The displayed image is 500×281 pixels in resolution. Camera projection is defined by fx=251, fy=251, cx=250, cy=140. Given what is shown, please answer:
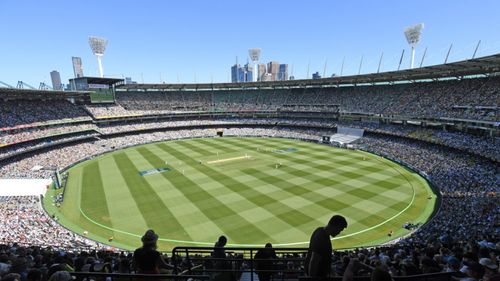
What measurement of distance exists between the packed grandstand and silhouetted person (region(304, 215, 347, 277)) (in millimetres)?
1978

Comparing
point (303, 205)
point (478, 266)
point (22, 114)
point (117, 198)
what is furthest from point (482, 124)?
point (22, 114)

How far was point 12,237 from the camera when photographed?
18812 mm

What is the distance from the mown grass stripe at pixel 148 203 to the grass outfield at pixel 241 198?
0.10 metres

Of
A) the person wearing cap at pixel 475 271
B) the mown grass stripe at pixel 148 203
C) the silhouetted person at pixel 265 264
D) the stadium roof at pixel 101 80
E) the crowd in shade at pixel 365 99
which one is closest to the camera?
the person wearing cap at pixel 475 271

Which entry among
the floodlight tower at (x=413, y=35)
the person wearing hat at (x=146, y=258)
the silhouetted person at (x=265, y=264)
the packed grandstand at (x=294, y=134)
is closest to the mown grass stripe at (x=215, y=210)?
the packed grandstand at (x=294, y=134)

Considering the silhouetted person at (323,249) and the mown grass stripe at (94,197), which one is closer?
the silhouetted person at (323,249)

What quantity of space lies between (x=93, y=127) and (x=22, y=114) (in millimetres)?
12451

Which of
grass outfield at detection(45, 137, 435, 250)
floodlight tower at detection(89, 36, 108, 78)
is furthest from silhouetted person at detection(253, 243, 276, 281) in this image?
floodlight tower at detection(89, 36, 108, 78)

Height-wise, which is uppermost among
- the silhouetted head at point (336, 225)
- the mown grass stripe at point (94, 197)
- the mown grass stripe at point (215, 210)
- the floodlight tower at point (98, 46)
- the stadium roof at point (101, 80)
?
the floodlight tower at point (98, 46)

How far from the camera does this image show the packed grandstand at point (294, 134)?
402 inches

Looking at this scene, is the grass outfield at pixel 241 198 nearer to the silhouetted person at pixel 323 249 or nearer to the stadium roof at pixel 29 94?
the stadium roof at pixel 29 94

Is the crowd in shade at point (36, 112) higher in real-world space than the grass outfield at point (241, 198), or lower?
higher

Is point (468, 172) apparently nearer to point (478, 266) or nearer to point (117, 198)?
point (478, 266)

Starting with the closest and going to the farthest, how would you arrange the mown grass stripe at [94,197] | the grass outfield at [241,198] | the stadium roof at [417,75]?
the grass outfield at [241,198] → the mown grass stripe at [94,197] → the stadium roof at [417,75]
